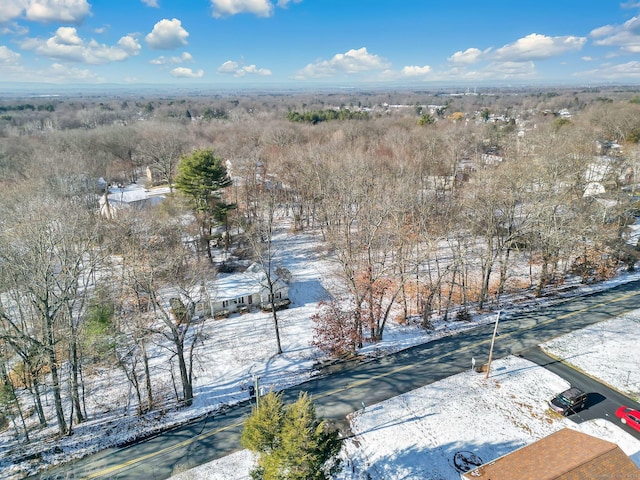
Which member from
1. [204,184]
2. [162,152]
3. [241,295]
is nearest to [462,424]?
[241,295]

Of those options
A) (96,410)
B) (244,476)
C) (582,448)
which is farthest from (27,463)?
(582,448)

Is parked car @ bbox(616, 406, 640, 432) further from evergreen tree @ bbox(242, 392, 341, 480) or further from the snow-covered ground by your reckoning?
evergreen tree @ bbox(242, 392, 341, 480)

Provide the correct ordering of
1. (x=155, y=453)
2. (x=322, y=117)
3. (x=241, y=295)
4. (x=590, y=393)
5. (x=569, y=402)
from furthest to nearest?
(x=322, y=117), (x=241, y=295), (x=590, y=393), (x=569, y=402), (x=155, y=453)

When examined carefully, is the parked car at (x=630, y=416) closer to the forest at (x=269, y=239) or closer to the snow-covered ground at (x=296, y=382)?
the snow-covered ground at (x=296, y=382)

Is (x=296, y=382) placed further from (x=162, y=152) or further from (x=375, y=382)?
(x=162, y=152)

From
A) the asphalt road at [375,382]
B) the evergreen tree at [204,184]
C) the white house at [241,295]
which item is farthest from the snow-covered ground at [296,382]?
the evergreen tree at [204,184]

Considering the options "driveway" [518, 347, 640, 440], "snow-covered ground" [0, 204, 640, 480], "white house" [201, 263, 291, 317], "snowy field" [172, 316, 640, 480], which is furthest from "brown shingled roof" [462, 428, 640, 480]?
"white house" [201, 263, 291, 317]
